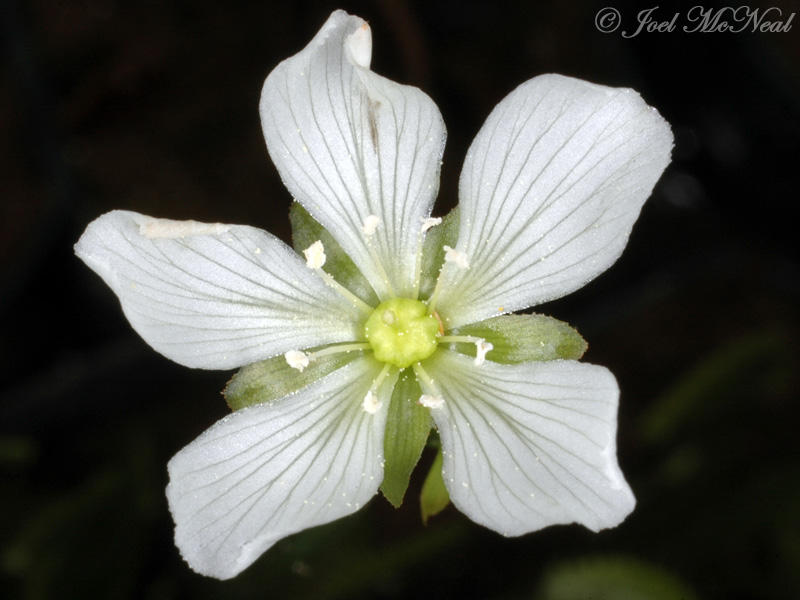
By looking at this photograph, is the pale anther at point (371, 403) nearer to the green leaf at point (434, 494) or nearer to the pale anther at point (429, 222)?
the green leaf at point (434, 494)

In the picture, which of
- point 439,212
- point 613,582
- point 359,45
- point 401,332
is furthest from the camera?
point 439,212

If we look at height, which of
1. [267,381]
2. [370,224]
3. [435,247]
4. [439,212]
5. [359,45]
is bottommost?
[439,212]

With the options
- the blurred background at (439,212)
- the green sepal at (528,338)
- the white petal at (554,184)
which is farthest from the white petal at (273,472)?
the blurred background at (439,212)

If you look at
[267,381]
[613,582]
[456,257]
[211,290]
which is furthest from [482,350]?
[613,582]

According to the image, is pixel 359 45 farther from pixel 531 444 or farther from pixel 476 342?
pixel 531 444

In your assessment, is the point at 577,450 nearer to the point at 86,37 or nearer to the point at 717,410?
the point at 717,410

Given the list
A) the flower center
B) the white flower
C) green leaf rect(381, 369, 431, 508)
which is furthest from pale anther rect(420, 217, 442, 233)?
green leaf rect(381, 369, 431, 508)

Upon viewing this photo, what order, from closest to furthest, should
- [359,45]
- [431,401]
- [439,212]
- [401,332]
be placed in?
[359,45] < [431,401] < [401,332] < [439,212]
